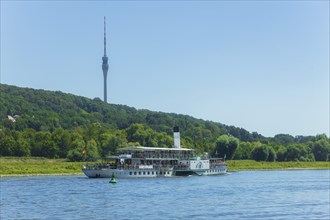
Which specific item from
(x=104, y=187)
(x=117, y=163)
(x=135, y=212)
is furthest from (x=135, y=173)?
(x=135, y=212)

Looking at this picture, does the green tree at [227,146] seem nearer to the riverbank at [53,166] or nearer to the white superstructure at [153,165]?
the riverbank at [53,166]

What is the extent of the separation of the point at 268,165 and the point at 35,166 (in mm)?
78790

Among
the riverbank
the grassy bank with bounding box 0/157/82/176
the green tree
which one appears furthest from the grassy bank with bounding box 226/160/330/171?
the grassy bank with bounding box 0/157/82/176

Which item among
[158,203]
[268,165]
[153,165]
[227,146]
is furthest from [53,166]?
[158,203]

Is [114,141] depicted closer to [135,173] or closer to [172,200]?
[135,173]

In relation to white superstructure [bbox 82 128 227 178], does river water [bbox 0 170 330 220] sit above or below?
below

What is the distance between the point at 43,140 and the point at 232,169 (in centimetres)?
5390

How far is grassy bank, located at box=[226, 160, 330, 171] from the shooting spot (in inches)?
6811

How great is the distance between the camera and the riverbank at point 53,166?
124 m

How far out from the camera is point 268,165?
184125 mm

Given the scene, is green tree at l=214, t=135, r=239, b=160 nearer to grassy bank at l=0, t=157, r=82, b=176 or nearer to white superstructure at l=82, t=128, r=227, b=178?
white superstructure at l=82, t=128, r=227, b=178

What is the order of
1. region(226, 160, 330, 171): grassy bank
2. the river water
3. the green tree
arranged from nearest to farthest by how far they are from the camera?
the river water → region(226, 160, 330, 171): grassy bank → the green tree

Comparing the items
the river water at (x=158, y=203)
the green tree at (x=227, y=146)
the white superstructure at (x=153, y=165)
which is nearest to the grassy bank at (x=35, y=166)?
the white superstructure at (x=153, y=165)

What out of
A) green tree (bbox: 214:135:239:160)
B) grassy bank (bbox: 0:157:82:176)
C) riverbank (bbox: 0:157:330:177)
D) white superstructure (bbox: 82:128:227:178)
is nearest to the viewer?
white superstructure (bbox: 82:128:227:178)
